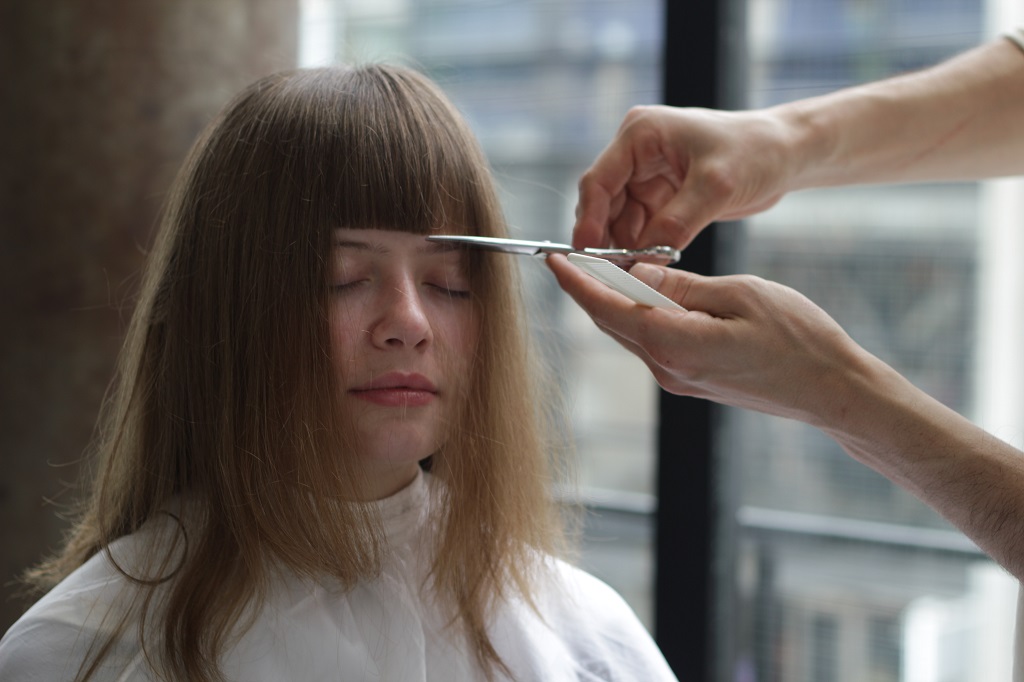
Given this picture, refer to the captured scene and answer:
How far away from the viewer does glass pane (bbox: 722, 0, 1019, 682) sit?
219 cm

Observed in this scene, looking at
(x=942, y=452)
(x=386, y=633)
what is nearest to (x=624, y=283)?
(x=942, y=452)

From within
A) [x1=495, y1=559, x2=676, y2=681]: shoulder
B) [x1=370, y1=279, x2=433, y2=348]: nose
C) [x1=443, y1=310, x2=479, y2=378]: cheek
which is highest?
[x1=370, y1=279, x2=433, y2=348]: nose

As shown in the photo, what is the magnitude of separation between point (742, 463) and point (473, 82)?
1.37m

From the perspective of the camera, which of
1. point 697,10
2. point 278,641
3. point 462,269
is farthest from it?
point 697,10

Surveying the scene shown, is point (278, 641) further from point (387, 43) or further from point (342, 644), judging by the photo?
point (387, 43)

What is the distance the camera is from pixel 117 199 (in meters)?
1.78

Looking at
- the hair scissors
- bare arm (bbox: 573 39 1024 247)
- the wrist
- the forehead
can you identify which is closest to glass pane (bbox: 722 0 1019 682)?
bare arm (bbox: 573 39 1024 247)

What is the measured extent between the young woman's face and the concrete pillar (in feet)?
2.08

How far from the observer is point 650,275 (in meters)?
1.35

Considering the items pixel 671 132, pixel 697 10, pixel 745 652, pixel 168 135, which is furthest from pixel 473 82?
pixel 745 652

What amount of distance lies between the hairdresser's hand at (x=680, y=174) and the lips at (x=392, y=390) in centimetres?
39

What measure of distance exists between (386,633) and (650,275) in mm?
627

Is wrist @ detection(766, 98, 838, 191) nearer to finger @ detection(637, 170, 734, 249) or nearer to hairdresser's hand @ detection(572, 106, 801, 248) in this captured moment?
hairdresser's hand @ detection(572, 106, 801, 248)

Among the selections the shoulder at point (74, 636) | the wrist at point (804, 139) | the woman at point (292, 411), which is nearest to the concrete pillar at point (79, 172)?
the woman at point (292, 411)
